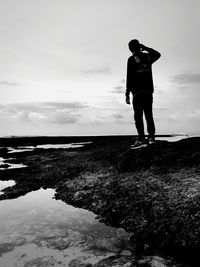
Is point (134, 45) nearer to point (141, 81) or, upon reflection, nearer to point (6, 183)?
point (141, 81)

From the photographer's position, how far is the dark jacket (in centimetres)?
900

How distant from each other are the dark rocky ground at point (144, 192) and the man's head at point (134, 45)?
3.08m

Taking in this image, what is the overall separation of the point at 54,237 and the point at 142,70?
5.88 metres

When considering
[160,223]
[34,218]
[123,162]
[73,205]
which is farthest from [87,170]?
[160,223]

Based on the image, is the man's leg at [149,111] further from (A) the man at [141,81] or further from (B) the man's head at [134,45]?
(B) the man's head at [134,45]

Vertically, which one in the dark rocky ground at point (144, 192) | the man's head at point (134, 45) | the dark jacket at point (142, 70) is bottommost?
the dark rocky ground at point (144, 192)

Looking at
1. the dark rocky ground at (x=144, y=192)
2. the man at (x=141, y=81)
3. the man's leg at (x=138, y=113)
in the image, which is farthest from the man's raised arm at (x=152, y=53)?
the dark rocky ground at (x=144, y=192)

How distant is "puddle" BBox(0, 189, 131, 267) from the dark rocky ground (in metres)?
0.35

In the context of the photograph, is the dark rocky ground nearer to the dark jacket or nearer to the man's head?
the dark jacket

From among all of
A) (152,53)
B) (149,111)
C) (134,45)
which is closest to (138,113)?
(149,111)

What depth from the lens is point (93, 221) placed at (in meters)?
5.84

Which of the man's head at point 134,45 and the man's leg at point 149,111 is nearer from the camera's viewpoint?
the man's head at point 134,45

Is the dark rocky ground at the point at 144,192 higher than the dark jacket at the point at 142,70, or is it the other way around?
A: the dark jacket at the point at 142,70

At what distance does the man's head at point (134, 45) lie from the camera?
8914mm
